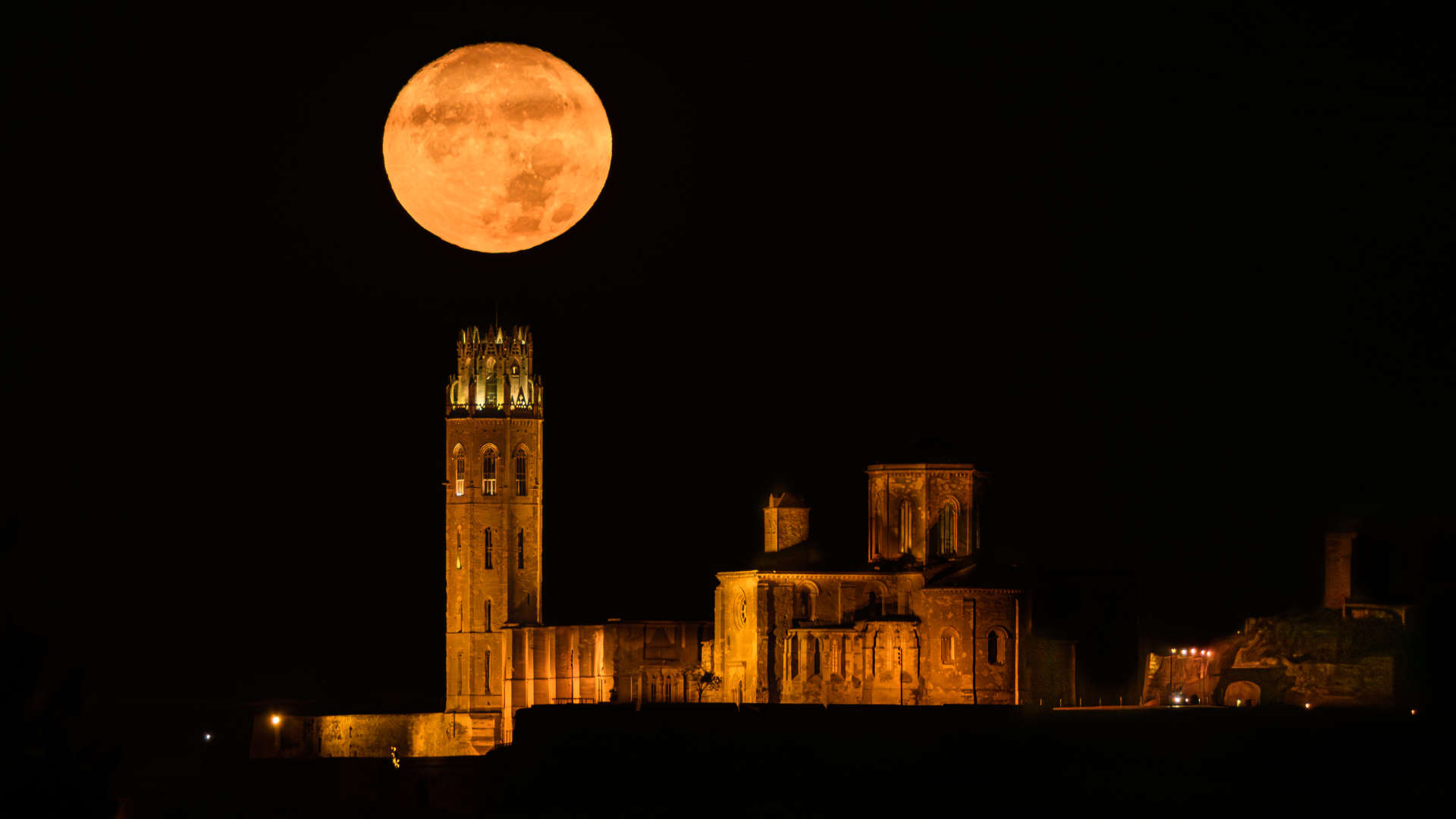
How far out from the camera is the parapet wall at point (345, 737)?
230ft

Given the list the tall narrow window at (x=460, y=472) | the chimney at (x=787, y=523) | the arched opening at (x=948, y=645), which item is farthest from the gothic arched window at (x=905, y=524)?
the tall narrow window at (x=460, y=472)

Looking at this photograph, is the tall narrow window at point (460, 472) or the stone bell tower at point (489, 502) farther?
the tall narrow window at point (460, 472)

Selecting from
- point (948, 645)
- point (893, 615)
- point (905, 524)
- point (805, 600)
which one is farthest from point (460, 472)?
point (948, 645)

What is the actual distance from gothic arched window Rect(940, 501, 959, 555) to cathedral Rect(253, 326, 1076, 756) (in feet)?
0.16

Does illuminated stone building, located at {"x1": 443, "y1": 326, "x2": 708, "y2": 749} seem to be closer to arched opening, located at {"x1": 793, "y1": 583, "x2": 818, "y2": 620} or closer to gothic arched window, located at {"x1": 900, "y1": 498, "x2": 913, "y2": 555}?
arched opening, located at {"x1": 793, "y1": 583, "x2": 818, "y2": 620}

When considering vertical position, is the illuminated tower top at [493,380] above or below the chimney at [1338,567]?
above

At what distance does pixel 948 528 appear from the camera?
6869 cm

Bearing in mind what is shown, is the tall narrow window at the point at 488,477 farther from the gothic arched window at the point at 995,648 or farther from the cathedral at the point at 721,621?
the gothic arched window at the point at 995,648

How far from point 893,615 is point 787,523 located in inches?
233

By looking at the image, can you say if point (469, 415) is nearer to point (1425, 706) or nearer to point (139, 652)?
point (139, 652)

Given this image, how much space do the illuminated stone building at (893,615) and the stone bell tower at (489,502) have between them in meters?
8.80

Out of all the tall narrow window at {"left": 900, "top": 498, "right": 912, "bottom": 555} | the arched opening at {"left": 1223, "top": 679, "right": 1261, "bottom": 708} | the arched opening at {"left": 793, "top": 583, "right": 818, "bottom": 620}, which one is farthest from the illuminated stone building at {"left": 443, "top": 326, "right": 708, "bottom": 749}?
the arched opening at {"left": 1223, "top": 679, "right": 1261, "bottom": 708}

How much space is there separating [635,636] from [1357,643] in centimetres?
2140

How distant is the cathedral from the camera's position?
210 ft
